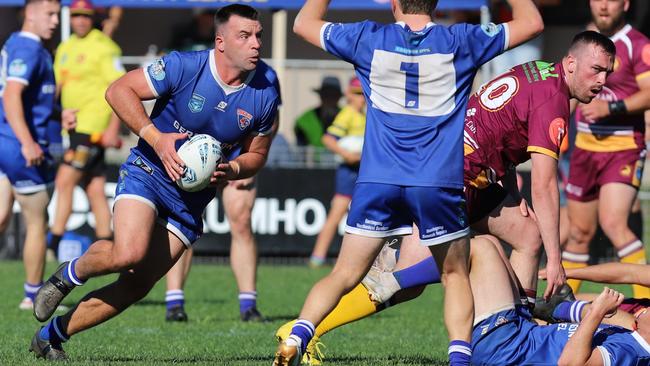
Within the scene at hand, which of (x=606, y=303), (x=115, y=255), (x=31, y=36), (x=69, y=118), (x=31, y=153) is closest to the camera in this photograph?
(x=606, y=303)

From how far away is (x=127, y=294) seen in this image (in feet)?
23.9

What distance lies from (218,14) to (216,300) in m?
4.76

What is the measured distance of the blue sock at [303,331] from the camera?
6416 mm

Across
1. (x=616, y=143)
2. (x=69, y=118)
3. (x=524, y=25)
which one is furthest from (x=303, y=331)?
(x=69, y=118)

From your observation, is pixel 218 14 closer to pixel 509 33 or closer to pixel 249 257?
pixel 509 33

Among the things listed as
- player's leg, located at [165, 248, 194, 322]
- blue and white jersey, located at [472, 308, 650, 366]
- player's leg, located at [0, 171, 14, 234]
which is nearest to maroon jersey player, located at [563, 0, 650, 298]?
player's leg, located at [165, 248, 194, 322]

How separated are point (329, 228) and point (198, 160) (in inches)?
315

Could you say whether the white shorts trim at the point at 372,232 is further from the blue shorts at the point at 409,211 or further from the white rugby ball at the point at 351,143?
the white rugby ball at the point at 351,143

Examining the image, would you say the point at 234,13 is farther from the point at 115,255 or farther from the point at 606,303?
the point at 606,303

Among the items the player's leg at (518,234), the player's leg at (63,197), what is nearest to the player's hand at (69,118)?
the player's leg at (63,197)

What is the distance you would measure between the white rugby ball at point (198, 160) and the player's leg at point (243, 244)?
9.89 feet

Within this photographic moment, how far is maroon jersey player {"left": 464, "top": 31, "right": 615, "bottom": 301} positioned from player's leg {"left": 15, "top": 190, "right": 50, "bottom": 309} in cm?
432

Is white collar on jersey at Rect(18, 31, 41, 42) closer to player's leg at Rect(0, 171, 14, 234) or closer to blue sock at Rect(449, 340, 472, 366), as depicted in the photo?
player's leg at Rect(0, 171, 14, 234)

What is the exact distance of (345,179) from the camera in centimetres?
1495
